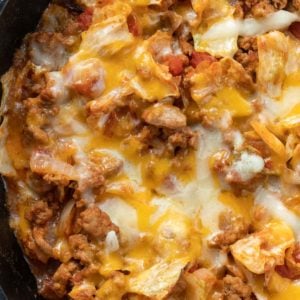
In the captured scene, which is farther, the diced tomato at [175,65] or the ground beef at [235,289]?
the diced tomato at [175,65]

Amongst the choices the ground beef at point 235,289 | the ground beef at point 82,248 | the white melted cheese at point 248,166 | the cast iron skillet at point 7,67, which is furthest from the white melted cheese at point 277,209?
the cast iron skillet at point 7,67

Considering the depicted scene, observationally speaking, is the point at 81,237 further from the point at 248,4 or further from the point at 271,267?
the point at 248,4

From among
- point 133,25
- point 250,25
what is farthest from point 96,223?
point 250,25

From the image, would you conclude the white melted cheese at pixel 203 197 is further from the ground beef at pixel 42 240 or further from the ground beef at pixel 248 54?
the ground beef at pixel 42 240

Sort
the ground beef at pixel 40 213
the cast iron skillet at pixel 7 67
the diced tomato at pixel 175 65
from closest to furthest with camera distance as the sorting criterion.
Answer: the cast iron skillet at pixel 7 67, the ground beef at pixel 40 213, the diced tomato at pixel 175 65

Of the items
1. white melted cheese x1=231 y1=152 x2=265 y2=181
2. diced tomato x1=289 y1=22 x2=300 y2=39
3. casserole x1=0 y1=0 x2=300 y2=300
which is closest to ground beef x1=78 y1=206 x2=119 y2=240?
casserole x1=0 y1=0 x2=300 y2=300

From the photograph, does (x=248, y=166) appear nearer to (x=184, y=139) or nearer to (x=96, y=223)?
(x=184, y=139)

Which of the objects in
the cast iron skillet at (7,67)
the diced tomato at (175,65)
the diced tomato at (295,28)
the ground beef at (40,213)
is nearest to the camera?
the cast iron skillet at (7,67)
